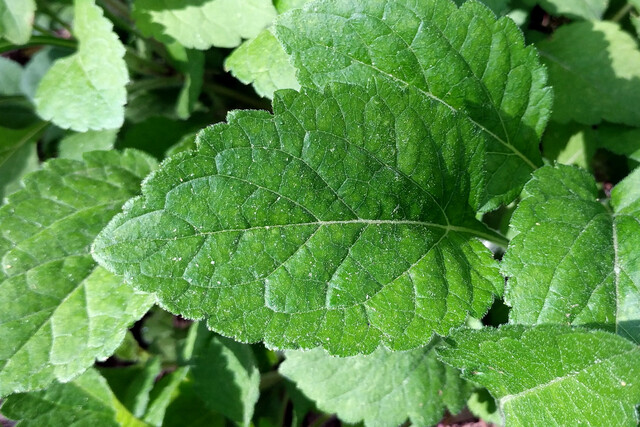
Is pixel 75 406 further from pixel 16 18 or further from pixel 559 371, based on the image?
pixel 559 371

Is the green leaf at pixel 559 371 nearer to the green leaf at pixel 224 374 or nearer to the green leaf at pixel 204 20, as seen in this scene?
the green leaf at pixel 224 374

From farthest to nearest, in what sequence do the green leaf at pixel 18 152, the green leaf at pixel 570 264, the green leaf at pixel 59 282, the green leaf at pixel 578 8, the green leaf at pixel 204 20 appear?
1. the green leaf at pixel 18 152
2. the green leaf at pixel 578 8
3. the green leaf at pixel 204 20
4. the green leaf at pixel 59 282
5. the green leaf at pixel 570 264

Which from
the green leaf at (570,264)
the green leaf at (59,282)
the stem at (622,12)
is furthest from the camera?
the stem at (622,12)

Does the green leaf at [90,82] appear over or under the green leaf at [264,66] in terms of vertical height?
under

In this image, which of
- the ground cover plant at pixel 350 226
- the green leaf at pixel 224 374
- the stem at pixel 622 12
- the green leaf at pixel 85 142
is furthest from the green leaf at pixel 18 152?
the stem at pixel 622 12

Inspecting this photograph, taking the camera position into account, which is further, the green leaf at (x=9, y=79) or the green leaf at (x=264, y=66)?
the green leaf at (x=9, y=79)

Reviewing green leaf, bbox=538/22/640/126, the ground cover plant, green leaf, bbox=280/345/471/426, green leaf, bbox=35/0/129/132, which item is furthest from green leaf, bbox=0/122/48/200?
green leaf, bbox=538/22/640/126
